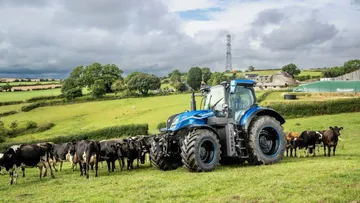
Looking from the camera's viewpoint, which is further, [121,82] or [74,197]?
[121,82]

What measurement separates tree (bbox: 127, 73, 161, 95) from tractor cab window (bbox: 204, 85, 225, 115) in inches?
2868

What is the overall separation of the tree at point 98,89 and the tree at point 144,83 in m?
6.26

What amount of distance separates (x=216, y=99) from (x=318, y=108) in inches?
1204

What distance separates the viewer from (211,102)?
14953mm

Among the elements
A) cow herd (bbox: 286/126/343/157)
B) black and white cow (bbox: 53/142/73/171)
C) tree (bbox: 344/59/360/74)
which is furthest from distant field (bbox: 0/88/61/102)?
tree (bbox: 344/59/360/74)

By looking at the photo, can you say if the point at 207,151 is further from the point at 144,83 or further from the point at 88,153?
the point at 144,83

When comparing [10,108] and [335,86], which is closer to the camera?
[335,86]

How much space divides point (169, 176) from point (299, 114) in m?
32.3

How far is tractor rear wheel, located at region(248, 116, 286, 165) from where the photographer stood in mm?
13906

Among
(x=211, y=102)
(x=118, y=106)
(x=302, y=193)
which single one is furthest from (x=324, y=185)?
(x=118, y=106)

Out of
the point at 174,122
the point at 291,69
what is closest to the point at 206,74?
the point at 291,69

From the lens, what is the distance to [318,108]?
42000mm

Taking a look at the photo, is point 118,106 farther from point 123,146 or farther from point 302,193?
point 302,193

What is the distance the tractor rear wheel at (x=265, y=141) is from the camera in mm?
13906
